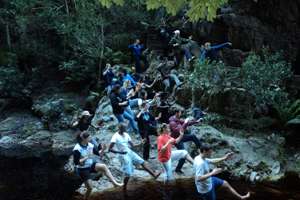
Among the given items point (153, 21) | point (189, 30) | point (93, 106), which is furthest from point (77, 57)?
point (189, 30)

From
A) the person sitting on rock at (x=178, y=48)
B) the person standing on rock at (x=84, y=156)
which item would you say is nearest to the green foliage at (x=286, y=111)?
the person sitting on rock at (x=178, y=48)

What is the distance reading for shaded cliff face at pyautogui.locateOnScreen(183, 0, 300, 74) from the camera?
41.2 feet

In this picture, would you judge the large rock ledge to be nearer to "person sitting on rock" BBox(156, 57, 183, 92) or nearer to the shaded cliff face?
"person sitting on rock" BBox(156, 57, 183, 92)

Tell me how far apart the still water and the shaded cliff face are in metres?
6.97

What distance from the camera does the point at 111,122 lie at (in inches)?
451

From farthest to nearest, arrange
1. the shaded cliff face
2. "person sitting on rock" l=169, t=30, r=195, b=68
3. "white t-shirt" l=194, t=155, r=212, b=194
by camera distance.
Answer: "person sitting on rock" l=169, t=30, r=195, b=68, the shaded cliff face, "white t-shirt" l=194, t=155, r=212, b=194

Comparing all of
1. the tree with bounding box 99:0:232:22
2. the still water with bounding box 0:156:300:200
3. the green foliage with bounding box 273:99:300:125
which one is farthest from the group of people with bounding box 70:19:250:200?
the green foliage with bounding box 273:99:300:125

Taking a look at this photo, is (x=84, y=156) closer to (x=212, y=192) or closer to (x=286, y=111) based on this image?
(x=212, y=192)

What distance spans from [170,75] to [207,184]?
7.71m

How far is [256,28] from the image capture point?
44.1 feet

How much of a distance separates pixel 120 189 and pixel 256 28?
10917 millimetres

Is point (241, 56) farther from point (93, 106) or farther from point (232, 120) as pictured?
point (93, 106)

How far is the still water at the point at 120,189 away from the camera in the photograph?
22.2 feet

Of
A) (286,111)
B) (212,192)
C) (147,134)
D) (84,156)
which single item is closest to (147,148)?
(147,134)
